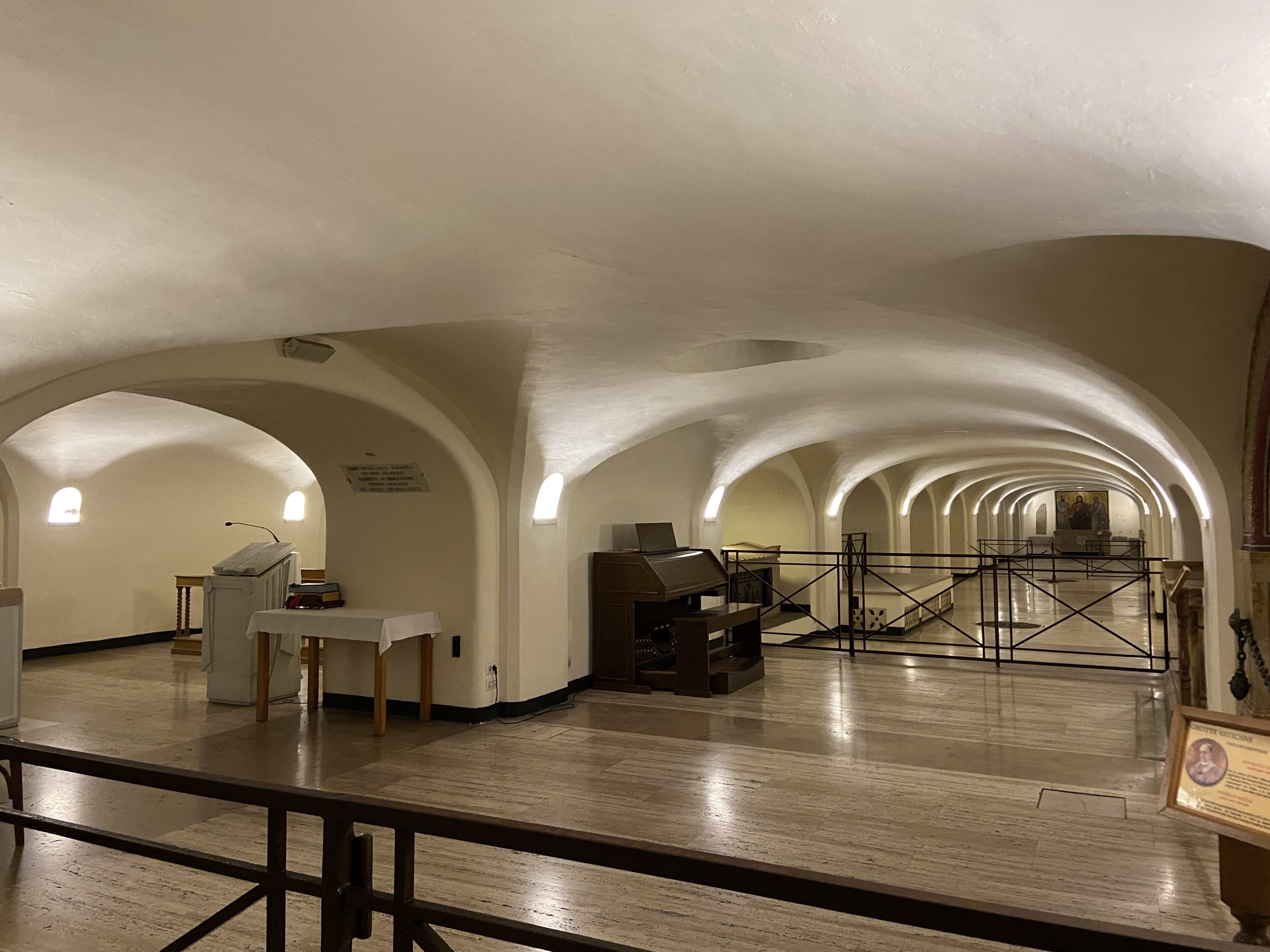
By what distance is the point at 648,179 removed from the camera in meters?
2.68

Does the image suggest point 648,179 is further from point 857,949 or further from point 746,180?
point 857,949

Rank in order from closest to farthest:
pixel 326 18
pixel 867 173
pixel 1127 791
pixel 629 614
→ pixel 326 18 < pixel 867 173 < pixel 1127 791 < pixel 629 614

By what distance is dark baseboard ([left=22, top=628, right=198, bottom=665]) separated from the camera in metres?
10.2

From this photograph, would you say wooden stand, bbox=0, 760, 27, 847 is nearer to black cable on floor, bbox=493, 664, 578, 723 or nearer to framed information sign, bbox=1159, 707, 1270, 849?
black cable on floor, bbox=493, 664, 578, 723

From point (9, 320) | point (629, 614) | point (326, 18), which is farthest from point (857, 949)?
point (629, 614)

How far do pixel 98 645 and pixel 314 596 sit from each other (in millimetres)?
5230

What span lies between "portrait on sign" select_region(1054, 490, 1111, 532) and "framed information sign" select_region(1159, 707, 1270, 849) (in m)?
35.7

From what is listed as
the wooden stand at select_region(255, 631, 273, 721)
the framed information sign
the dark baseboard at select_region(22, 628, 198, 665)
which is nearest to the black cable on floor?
the wooden stand at select_region(255, 631, 273, 721)

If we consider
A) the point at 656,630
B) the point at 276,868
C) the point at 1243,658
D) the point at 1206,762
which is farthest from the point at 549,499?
the point at 276,868

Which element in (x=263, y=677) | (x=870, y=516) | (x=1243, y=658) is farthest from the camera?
(x=870, y=516)

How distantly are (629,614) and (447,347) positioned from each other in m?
3.72

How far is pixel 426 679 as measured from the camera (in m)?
7.25

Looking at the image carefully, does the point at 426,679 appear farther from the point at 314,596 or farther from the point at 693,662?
the point at 693,662

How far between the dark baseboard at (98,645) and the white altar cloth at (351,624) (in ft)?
9.23
